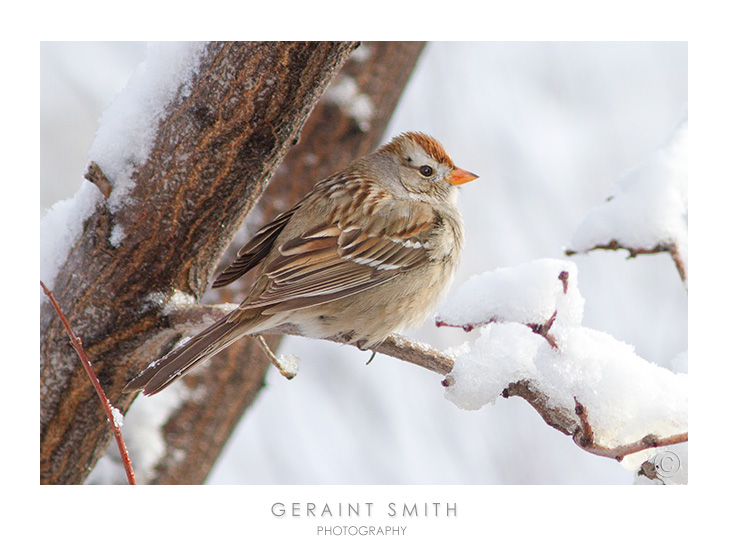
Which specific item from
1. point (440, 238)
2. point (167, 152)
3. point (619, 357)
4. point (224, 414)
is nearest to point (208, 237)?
point (167, 152)

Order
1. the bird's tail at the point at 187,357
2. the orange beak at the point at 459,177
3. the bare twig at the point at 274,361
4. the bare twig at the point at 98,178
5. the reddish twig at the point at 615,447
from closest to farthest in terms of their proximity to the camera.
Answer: the reddish twig at the point at 615,447 < the bird's tail at the point at 187,357 < the bare twig at the point at 98,178 < the bare twig at the point at 274,361 < the orange beak at the point at 459,177

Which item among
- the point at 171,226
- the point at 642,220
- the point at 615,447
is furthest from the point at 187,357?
the point at 642,220

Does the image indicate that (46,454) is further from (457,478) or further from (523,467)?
(523,467)

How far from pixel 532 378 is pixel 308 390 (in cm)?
303

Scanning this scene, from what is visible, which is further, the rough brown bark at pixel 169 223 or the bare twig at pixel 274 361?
the bare twig at pixel 274 361

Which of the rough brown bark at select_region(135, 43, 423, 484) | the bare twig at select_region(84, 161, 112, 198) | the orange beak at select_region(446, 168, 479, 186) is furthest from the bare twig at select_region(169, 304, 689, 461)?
the orange beak at select_region(446, 168, 479, 186)

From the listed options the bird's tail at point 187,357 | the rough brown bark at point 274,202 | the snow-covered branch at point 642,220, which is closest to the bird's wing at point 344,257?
the bird's tail at point 187,357

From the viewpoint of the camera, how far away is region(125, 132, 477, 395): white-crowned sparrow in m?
2.29

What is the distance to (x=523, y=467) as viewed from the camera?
418 cm

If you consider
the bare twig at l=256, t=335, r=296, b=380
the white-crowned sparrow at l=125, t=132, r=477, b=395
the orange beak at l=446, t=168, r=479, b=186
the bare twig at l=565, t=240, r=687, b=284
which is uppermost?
the orange beak at l=446, t=168, r=479, b=186

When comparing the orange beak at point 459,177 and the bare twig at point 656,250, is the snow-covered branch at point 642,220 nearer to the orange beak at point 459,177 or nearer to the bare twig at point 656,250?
the bare twig at point 656,250

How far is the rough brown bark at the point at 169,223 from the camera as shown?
2074mm

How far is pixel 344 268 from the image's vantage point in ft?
8.03

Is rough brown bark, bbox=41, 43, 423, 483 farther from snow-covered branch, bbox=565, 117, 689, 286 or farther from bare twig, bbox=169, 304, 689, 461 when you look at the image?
snow-covered branch, bbox=565, 117, 689, 286
